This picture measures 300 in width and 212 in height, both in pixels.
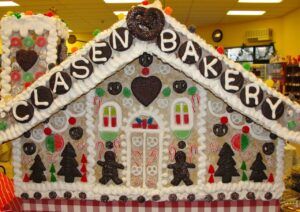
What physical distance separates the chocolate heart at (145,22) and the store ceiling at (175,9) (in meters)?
6.69

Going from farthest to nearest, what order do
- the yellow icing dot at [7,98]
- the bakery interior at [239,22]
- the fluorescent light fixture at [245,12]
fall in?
the fluorescent light fixture at [245,12] → the bakery interior at [239,22] → the yellow icing dot at [7,98]

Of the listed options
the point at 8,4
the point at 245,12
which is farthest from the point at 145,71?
the point at 245,12

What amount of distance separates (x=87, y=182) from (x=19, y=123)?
0.50 metres

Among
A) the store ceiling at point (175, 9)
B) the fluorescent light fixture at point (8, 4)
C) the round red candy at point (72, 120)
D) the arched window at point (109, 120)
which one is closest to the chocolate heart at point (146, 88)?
the arched window at point (109, 120)

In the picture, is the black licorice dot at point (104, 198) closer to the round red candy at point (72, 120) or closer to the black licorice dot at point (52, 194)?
the black licorice dot at point (52, 194)

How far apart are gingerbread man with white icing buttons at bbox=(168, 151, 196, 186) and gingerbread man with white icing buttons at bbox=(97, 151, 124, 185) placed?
299 millimetres

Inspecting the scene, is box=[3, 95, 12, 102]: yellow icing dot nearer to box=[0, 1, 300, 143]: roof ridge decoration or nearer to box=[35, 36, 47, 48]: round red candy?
box=[0, 1, 300, 143]: roof ridge decoration

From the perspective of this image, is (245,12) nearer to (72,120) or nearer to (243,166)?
(243,166)

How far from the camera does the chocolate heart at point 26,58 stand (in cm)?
185

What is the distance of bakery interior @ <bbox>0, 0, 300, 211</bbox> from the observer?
826 centimetres

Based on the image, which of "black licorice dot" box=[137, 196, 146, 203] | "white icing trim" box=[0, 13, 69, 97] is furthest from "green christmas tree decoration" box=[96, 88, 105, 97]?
"black licorice dot" box=[137, 196, 146, 203]

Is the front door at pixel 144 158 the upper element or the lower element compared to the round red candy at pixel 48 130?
lower

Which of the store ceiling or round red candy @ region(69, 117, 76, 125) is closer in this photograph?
round red candy @ region(69, 117, 76, 125)

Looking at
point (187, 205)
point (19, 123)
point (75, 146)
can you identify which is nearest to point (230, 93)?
point (187, 205)
